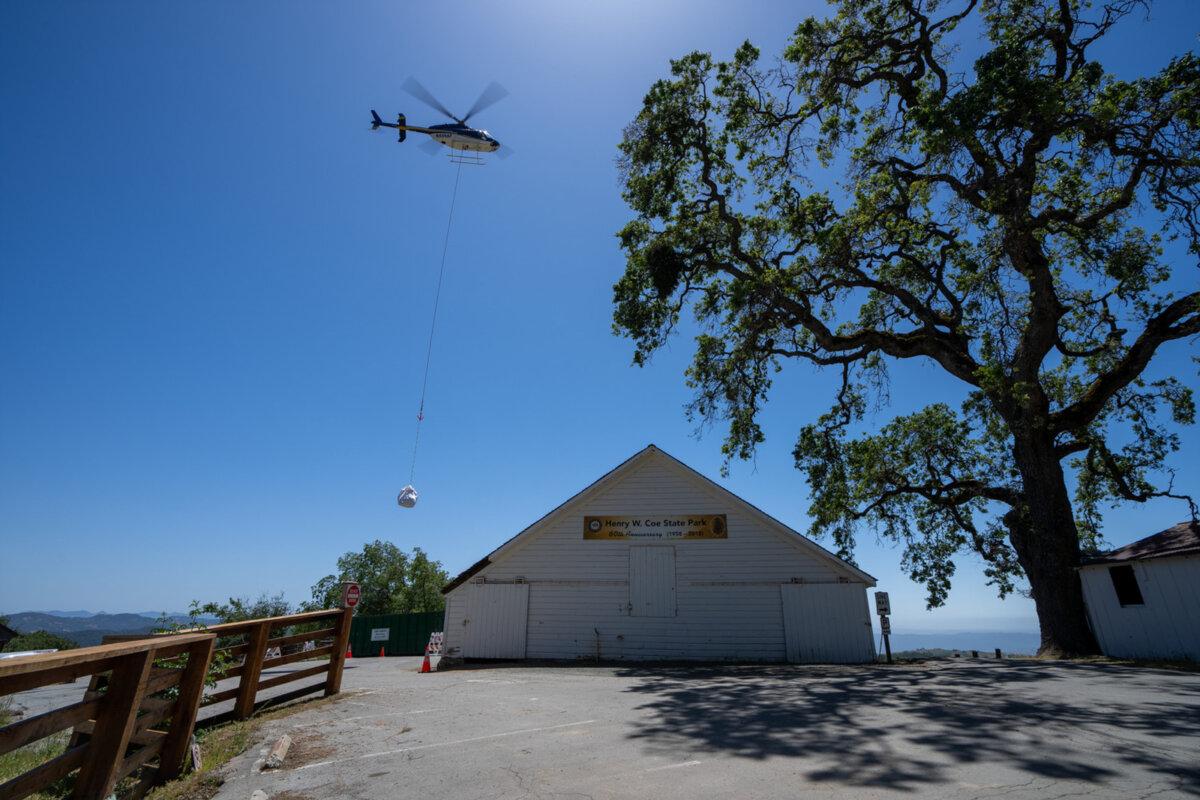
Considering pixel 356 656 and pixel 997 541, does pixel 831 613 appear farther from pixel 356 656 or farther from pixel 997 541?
pixel 356 656

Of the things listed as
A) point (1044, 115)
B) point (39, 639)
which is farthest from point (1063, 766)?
point (39, 639)

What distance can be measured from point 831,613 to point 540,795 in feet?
51.7

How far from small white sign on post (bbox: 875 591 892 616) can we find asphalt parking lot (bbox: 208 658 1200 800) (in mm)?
6583

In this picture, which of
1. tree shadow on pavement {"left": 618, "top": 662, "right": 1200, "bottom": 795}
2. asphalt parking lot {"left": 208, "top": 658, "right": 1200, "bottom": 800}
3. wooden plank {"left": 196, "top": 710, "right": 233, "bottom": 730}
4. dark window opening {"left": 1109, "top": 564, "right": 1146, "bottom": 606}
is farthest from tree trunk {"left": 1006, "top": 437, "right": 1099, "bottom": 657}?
wooden plank {"left": 196, "top": 710, "right": 233, "bottom": 730}

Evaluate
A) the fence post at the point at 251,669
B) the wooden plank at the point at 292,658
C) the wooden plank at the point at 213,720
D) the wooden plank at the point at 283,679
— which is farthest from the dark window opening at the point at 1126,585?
the wooden plank at the point at 213,720

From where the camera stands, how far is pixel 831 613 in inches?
696

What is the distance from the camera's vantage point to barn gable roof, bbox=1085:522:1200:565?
13416 mm

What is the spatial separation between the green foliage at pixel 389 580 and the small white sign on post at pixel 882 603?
4640 cm

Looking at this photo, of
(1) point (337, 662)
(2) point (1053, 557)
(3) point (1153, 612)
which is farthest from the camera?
(2) point (1053, 557)

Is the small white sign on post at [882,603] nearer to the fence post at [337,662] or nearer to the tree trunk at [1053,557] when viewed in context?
the tree trunk at [1053,557]

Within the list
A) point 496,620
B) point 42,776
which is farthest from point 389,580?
point 42,776

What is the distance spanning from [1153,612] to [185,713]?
63.3 feet

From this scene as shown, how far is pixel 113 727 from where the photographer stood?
403 centimetres

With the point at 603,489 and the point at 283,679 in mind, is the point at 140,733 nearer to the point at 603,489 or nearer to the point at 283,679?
→ the point at 283,679
